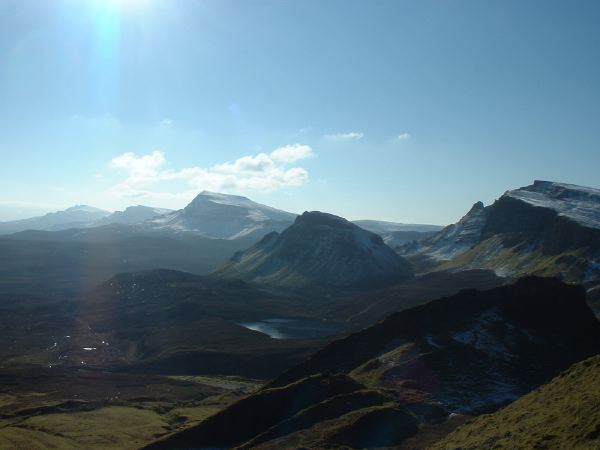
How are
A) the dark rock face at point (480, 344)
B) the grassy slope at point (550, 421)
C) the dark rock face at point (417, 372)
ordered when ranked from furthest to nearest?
1. the dark rock face at point (480, 344)
2. the dark rock face at point (417, 372)
3. the grassy slope at point (550, 421)

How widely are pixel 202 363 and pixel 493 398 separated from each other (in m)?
109

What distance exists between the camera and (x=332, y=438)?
2224 inches

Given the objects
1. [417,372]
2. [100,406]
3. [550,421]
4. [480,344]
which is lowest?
[100,406]

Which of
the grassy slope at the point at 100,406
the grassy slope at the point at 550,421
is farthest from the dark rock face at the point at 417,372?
the grassy slope at the point at 100,406

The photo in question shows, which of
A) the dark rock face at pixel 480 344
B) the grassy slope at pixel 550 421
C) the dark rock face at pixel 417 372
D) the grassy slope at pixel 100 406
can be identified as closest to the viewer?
the grassy slope at pixel 550 421

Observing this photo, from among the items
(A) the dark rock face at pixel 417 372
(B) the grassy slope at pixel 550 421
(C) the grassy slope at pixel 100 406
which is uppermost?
(B) the grassy slope at pixel 550 421

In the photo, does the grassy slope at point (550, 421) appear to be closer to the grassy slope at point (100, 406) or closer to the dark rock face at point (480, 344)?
the dark rock face at point (480, 344)

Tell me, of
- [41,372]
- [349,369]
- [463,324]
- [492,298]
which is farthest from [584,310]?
[41,372]

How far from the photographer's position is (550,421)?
38000 millimetres

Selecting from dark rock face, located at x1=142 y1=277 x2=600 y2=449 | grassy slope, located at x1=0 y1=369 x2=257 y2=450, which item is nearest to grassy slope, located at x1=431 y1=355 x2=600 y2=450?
dark rock face, located at x1=142 y1=277 x2=600 y2=449

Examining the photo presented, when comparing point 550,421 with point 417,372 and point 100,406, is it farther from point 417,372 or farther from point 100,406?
point 100,406

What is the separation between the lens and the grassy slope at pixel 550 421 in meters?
34.0

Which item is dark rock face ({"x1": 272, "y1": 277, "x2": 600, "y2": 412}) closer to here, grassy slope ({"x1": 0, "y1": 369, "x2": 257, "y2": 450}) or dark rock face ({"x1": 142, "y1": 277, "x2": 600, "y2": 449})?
dark rock face ({"x1": 142, "y1": 277, "x2": 600, "y2": 449})

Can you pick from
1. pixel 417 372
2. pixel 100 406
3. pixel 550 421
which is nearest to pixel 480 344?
pixel 417 372
